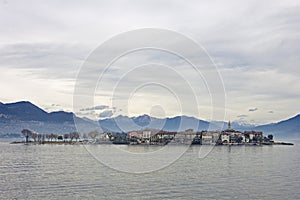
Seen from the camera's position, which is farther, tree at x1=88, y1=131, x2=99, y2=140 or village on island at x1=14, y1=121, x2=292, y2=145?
tree at x1=88, y1=131, x2=99, y2=140

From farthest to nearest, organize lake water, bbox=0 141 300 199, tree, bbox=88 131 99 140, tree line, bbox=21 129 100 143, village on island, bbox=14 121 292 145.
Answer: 1. tree, bbox=88 131 99 140
2. tree line, bbox=21 129 100 143
3. village on island, bbox=14 121 292 145
4. lake water, bbox=0 141 300 199

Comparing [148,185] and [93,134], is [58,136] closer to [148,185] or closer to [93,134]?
[93,134]

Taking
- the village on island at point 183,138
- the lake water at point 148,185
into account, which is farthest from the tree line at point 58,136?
the lake water at point 148,185

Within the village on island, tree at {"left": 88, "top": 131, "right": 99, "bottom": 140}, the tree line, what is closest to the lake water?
the village on island

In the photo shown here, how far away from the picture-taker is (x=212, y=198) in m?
29.6

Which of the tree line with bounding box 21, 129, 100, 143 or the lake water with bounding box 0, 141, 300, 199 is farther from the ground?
the tree line with bounding box 21, 129, 100, 143

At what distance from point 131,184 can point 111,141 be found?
126 meters

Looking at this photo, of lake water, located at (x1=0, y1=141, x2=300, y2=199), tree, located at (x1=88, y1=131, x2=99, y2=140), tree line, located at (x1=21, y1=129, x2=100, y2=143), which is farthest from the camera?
tree, located at (x1=88, y1=131, x2=99, y2=140)

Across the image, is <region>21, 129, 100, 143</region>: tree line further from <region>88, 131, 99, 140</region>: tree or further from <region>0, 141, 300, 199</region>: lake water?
<region>0, 141, 300, 199</region>: lake water

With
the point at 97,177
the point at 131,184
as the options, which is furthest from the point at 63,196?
the point at 97,177

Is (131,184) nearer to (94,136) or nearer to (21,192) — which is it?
(21,192)

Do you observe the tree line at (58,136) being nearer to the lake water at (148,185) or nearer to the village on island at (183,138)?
the village on island at (183,138)

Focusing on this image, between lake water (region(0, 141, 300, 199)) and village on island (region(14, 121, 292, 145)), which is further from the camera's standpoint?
village on island (region(14, 121, 292, 145))

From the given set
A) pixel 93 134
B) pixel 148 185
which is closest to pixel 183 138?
pixel 93 134
